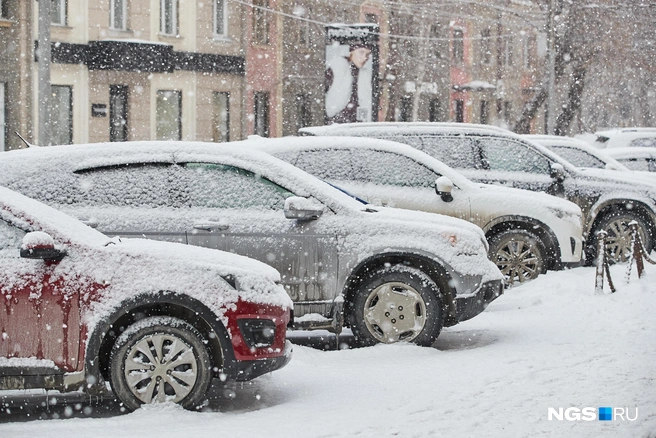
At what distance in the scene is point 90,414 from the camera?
24.0 ft

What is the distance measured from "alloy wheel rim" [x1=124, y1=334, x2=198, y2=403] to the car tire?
927 centimetres

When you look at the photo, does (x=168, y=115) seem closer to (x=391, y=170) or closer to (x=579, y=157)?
(x=579, y=157)

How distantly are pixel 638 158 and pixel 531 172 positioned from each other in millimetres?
7820

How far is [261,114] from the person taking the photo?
3991 cm

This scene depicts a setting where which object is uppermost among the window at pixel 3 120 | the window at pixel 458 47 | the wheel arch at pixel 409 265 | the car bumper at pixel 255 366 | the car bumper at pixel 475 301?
the window at pixel 458 47

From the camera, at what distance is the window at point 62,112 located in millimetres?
31984

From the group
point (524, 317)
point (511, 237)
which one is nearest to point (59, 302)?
point (524, 317)

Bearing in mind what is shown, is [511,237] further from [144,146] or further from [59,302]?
[59,302]

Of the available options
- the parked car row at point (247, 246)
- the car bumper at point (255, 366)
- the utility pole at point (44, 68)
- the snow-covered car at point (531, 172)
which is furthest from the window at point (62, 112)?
the car bumper at point (255, 366)

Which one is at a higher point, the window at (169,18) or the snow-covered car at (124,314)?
the window at (169,18)

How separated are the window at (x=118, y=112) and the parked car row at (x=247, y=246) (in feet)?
64.4

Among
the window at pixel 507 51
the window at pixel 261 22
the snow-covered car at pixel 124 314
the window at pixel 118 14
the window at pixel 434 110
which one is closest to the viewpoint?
the snow-covered car at pixel 124 314

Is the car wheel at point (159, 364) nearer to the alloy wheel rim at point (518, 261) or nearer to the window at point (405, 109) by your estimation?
the alloy wheel rim at point (518, 261)

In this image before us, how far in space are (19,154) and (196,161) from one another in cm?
→ 135
